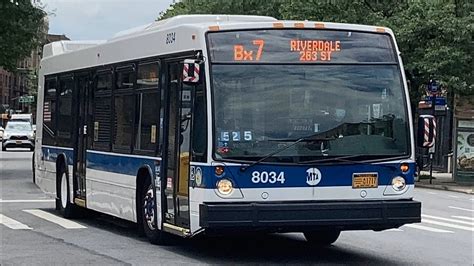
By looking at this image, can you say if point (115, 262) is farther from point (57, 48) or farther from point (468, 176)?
point (468, 176)

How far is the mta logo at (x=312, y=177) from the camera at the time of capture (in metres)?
11.1

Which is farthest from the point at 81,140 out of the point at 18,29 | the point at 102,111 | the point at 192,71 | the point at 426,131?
the point at 18,29

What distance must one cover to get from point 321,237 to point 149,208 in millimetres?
2460

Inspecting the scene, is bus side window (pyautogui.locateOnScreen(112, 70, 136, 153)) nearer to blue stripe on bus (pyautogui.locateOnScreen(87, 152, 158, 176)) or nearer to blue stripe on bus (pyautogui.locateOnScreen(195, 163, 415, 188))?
blue stripe on bus (pyautogui.locateOnScreen(87, 152, 158, 176))

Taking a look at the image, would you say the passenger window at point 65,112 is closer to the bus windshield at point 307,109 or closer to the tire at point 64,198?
the tire at point 64,198

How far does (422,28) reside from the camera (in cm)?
3366

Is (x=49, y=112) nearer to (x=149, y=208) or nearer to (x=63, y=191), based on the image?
(x=63, y=191)

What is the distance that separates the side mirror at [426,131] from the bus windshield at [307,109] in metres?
0.21

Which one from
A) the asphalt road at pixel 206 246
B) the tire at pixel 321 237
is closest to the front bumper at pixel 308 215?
the asphalt road at pixel 206 246

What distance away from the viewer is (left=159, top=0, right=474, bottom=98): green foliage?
32.7 m

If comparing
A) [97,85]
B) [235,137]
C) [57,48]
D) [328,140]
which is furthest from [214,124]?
[57,48]

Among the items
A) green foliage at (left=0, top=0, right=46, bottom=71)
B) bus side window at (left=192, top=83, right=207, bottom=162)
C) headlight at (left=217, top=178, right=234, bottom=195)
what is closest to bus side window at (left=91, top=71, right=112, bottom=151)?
bus side window at (left=192, top=83, right=207, bottom=162)

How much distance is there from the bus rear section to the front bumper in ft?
0.04

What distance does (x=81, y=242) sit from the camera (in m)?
13.8
